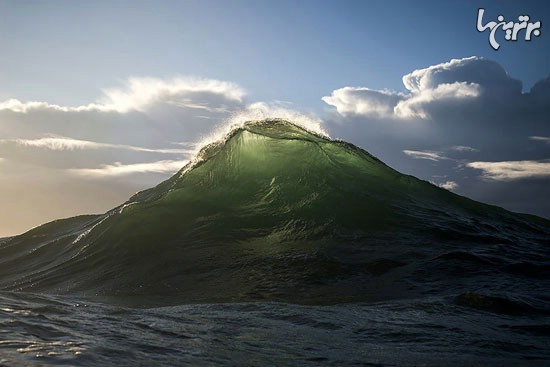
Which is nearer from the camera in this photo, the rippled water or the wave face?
the rippled water

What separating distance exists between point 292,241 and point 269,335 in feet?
18.9

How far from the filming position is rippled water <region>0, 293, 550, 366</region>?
346 centimetres

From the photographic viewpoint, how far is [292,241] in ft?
33.2

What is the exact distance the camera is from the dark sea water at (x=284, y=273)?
12.8ft

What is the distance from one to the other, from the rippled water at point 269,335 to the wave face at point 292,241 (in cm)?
82

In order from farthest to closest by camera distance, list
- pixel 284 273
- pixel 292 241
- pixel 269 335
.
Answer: pixel 292 241 → pixel 284 273 → pixel 269 335

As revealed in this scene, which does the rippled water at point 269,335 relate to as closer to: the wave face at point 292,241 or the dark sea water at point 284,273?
the dark sea water at point 284,273

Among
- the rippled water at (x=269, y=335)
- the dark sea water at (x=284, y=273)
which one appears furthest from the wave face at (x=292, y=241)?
the rippled water at (x=269, y=335)

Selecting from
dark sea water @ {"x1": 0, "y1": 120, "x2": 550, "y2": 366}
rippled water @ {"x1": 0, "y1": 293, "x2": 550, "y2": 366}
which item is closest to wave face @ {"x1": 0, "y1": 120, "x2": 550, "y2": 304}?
dark sea water @ {"x1": 0, "y1": 120, "x2": 550, "y2": 366}

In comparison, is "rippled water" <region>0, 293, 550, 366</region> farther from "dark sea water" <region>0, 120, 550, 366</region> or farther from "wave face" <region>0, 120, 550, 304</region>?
"wave face" <region>0, 120, 550, 304</region>

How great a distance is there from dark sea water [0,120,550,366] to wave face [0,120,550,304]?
1.9 inches

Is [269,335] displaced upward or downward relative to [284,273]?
downward

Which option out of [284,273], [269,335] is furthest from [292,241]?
[269,335]

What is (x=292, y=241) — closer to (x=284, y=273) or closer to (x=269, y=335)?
(x=284, y=273)
